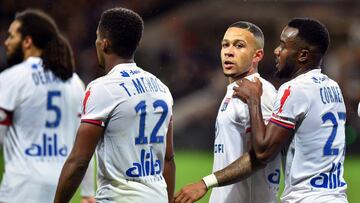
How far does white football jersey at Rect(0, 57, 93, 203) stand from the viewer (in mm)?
6875

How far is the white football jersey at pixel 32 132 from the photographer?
22.6 ft

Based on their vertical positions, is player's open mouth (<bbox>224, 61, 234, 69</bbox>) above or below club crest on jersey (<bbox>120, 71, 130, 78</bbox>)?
above

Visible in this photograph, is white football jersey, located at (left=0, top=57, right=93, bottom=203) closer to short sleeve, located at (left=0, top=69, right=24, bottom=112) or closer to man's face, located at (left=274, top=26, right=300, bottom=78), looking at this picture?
short sleeve, located at (left=0, top=69, right=24, bottom=112)

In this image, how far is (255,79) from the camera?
619 cm

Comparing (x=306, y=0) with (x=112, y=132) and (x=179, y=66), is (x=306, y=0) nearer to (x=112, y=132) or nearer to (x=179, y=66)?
(x=179, y=66)

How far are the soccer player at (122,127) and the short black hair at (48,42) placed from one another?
1637mm

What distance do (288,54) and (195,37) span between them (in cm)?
1785

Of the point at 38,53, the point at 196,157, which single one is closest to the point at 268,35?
the point at 196,157

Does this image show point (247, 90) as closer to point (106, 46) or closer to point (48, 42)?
point (106, 46)

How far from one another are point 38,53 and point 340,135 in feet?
8.97

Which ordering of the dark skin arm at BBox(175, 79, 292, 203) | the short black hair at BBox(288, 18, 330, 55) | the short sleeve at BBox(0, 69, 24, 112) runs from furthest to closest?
the short sleeve at BBox(0, 69, 24, 112) → the short black hair at BBox(288, 18, 330, 55) → the dark skin arm at BBox(175, 79, 292, 203)

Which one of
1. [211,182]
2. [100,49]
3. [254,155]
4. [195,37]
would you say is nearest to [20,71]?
[100,49]

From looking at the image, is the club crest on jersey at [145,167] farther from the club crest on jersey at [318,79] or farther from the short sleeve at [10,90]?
the short sleeve at [10,90]

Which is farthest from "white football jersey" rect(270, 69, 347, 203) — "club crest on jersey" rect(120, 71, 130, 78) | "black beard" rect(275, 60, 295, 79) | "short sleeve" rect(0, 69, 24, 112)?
"short sleeve" rect(0, 69, 24, 112)
